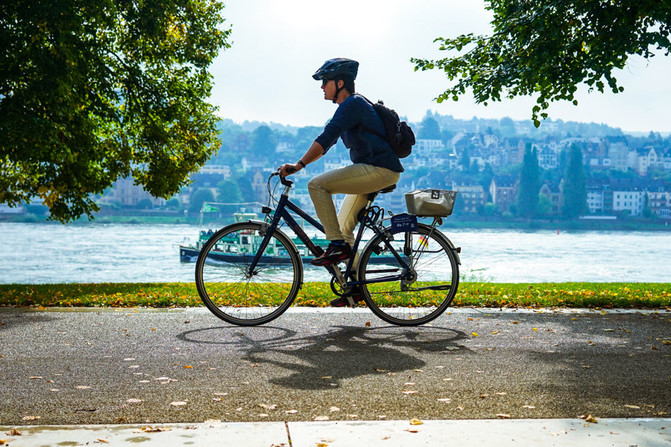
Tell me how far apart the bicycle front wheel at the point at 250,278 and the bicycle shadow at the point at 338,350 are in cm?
21

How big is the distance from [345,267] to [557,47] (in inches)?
281

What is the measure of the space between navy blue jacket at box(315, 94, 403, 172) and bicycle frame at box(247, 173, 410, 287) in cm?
29

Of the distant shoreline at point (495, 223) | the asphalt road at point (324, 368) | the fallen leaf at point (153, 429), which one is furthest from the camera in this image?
the distant shoreline at point (495, 223)

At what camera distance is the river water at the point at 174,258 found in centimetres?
4856

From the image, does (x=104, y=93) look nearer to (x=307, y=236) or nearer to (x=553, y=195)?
(x=307, y=236)

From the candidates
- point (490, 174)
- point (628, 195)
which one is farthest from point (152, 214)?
point (628, 195)

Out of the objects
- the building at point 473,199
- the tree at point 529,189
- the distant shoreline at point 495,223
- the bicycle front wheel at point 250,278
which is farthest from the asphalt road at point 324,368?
the building at point 473,199

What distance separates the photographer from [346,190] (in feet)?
17.0

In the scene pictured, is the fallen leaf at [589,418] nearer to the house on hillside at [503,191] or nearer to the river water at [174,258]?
the river water at [174,258]

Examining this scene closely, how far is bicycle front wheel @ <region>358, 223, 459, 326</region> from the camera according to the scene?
211 inches

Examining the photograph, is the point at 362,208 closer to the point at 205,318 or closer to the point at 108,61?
the point at 205,318

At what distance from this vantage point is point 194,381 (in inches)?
145

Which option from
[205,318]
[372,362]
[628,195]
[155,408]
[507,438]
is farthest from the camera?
[628,195]

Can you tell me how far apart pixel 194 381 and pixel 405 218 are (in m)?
2.23
